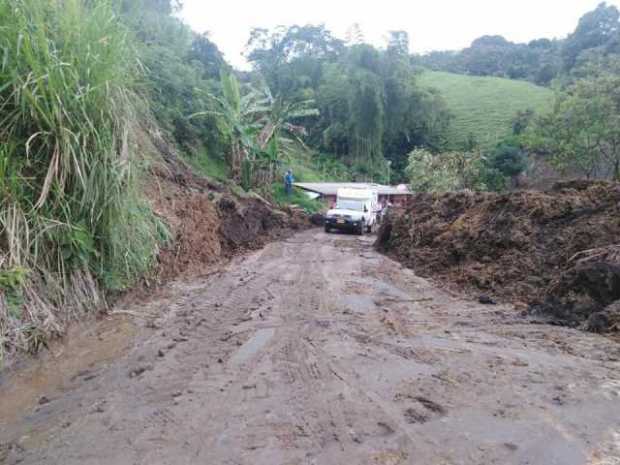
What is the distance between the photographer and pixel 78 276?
19.4 feet

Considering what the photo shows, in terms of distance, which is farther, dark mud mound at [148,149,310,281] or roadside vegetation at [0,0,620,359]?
dark mud mound at [148,149,310,281]

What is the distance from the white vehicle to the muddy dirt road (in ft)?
50.2

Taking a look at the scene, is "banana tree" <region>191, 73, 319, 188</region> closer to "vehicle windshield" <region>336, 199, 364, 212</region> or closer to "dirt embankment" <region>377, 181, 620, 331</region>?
"vehicle windshield" <region>336, 199, 364, 212</region>

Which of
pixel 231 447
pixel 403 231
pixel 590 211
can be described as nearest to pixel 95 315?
pixel 231 447

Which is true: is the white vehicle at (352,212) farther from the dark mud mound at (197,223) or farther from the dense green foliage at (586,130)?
the dense green foliage at (586,130)

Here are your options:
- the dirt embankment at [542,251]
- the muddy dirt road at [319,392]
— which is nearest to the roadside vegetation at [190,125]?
the muddy dirt road at [319,392]

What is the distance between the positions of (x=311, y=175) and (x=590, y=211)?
33.2 metres

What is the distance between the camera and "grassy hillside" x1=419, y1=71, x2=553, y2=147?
173ft

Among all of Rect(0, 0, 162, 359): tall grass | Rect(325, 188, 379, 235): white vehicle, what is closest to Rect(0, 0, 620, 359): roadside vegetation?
Rect(0, 0, 162, 359): tall grass

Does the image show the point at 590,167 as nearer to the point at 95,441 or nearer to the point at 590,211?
the point at 590,211

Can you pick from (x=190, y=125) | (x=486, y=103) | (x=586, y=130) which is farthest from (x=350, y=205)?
(x=486, y=103)

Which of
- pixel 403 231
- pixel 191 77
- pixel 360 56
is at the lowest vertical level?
pixel 403 231

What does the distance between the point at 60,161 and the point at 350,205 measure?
61.7 feet

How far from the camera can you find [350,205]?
23656 mm
